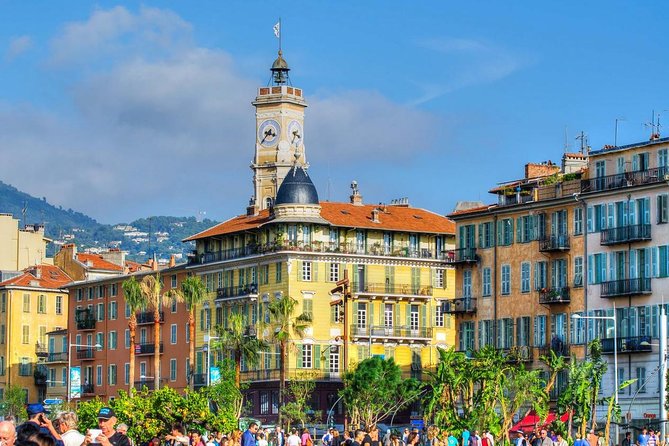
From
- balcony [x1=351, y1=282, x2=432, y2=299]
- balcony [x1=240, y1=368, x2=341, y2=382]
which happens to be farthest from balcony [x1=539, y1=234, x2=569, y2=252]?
A: balcony [x1=240, y1=368, x2=341, y2=382]

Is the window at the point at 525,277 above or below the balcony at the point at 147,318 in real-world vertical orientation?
above

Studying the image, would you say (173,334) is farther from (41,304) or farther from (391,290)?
(41,304)

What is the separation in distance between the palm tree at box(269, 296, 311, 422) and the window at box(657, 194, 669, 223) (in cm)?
2908

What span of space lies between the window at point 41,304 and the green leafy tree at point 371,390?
52.6 metres

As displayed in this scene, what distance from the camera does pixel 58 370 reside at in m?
146

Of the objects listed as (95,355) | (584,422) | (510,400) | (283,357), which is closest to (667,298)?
(510,400)

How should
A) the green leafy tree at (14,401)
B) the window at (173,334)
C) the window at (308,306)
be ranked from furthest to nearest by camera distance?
1. the green leafy tree at (14,401)
2. the window at (173,334)
3. the window at (308,306)

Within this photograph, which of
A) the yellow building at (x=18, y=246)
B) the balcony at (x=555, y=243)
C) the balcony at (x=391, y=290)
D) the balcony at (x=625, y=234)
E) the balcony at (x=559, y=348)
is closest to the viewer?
the balcony at (x=625, y=234)

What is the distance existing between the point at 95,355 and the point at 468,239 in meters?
47.8

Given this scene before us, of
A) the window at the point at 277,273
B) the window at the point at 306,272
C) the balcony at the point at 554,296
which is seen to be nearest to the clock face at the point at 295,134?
the window at the point at 277,273

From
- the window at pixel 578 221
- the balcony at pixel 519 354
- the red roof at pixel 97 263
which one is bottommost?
the balcony at pixel 519 354

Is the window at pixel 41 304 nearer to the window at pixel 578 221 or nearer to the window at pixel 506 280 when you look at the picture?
the window at pixel 506 280

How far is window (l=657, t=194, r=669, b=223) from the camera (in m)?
84.2

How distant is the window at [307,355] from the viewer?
11519cm
